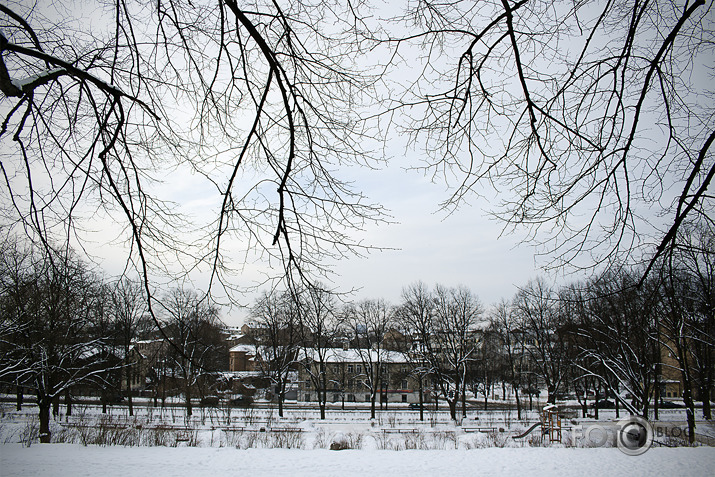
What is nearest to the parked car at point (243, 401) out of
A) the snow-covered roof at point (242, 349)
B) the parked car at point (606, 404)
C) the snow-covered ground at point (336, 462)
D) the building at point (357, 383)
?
the building at point (357, 383)

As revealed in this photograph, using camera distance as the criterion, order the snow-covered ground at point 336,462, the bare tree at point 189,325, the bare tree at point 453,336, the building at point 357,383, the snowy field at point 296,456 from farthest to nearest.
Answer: the building at point 357,383, the bare tree at point 453,336, the snowy field at point 296,456, the snow-covered ground at point 336,462, the bare tree at point 189,325

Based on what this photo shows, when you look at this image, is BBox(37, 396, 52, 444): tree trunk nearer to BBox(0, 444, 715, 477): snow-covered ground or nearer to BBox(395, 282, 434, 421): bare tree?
BBox(0, 444, 715, 477): snow-covered ground

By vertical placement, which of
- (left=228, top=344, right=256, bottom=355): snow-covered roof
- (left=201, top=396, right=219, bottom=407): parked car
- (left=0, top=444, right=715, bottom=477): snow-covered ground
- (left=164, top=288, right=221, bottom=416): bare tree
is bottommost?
(left=228, top=344, right=256, bottom=355): snow-covered roof

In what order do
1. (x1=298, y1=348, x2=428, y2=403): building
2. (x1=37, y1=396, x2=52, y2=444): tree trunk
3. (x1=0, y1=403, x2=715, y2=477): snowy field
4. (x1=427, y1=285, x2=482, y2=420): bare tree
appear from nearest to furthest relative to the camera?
1. (x1=0, y1=403, x2=715, y2=477): snowy field
2. (x1=37, y1=396, x2=52, y2=444): tree trunk
3. (x1=427, y1=285, x2=482, y2=420): bare tree
4. (x1=298, y1=348, x2=428, y2=403): building

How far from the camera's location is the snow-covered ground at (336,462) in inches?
489

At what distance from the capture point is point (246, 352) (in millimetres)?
61625

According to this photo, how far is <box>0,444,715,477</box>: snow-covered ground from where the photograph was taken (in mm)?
12424

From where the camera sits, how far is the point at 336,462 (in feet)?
48.7

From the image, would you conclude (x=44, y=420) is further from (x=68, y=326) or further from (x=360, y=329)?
(x=360, y=329)

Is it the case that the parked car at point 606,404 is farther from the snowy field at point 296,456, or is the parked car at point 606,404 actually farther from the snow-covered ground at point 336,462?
the snow-covered ground at point 336,462

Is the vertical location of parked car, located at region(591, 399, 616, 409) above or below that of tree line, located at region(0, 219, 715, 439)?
below

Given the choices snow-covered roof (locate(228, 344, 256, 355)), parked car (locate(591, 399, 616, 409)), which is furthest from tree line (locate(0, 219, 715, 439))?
snow-covered roof (locate(228, 344, 256, 355))

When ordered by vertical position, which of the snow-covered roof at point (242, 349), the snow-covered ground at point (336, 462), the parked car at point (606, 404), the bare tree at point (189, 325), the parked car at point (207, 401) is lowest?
the parked car at point (606, 404)

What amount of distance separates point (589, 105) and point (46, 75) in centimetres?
421
